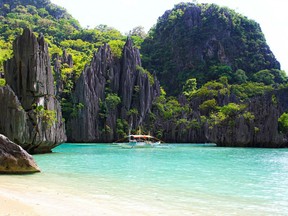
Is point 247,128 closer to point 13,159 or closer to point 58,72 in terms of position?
point 58,72

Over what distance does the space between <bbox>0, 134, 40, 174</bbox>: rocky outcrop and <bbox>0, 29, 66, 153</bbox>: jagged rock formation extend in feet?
40.2

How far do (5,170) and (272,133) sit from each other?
45.1m

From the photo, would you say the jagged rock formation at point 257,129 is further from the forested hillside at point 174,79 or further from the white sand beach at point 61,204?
the white sand beach at point 61,204

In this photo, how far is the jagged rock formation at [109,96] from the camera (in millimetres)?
69688

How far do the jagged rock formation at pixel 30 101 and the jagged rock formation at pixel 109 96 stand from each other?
3392 cm

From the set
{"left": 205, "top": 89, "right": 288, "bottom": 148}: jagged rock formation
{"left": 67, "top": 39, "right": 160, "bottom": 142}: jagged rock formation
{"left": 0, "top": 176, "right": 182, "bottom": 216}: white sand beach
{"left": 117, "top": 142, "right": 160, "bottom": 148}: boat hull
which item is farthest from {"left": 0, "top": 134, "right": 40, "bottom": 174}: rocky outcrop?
{"left": 67, "top": 39, "right": 160, "bottom": 142}: jagged rock formation

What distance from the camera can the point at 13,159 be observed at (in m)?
15.2

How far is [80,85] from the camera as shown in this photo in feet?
234

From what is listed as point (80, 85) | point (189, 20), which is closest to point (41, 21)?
point (189, 20)

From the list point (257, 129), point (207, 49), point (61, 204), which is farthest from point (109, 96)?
point (61, 204)

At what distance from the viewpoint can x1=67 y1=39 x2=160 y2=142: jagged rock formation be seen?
69.7 m

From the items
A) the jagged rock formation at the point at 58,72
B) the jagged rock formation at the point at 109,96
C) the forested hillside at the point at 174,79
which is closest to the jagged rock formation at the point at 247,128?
the forested hillside at the point at 174,79

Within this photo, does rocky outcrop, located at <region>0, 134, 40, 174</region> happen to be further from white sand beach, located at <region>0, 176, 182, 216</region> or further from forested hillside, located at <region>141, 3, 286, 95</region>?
forested hillside, located at <region>141, 3, 286, 95</region>

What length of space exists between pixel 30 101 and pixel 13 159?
656 inches
